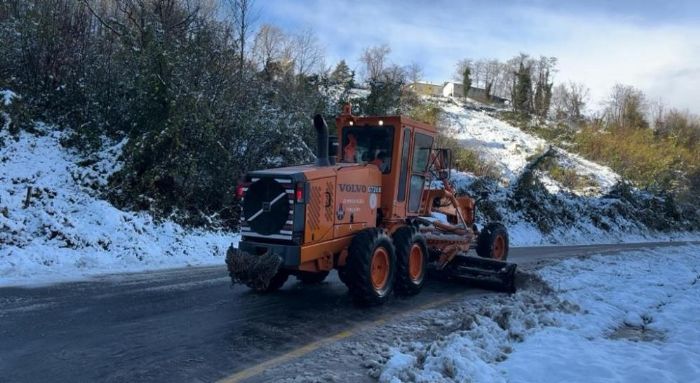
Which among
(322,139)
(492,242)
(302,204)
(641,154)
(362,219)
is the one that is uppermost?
(641,154)

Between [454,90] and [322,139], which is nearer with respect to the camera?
[322,139]

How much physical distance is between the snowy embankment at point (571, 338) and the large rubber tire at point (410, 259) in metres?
0.89

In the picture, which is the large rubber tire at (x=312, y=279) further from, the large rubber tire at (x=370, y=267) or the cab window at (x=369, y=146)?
the cab window at (x=369, y=146)

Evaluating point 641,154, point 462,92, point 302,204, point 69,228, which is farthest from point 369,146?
point 462,92

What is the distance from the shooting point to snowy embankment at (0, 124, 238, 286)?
33.0 feet

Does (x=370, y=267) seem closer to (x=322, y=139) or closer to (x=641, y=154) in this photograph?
(x=322, y=139)

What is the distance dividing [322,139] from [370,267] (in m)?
1.89

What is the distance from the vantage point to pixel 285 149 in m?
17.4

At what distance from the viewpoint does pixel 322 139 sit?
310 inches

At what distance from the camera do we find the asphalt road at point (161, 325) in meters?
4.97

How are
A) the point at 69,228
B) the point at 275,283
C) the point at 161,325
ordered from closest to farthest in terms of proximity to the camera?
the point at 161,325
the point at 275,283
the point at 69,228

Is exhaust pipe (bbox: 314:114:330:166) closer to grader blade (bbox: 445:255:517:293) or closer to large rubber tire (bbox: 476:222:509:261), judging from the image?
grader blade (bbox: 445:255:517:293)

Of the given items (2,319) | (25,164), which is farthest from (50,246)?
(2,319)

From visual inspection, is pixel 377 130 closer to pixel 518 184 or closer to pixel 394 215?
pixel 394 215
